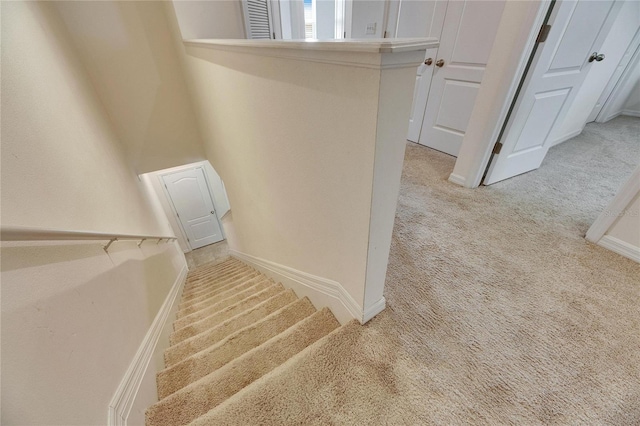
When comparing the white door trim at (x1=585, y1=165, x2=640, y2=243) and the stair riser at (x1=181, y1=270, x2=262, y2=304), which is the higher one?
the white door trim at (x1=585, y1=165, x2=640, y2=243)

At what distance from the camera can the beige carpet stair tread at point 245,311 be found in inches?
65.1

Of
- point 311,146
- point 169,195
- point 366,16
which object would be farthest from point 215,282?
point 366,16

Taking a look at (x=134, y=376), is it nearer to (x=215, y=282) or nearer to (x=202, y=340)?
(x=202, y=340)

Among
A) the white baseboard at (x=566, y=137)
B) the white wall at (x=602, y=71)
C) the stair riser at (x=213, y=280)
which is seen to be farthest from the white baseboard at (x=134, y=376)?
the white baseboard at (x=566, y=137)

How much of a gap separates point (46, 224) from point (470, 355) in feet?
6.00

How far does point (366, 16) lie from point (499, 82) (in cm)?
208

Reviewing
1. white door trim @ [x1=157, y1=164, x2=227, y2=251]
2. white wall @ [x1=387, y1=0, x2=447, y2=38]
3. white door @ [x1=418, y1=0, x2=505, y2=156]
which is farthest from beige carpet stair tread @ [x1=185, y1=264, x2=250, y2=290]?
white wall @ [x1=387, y1=0, x2=447, y2=38]

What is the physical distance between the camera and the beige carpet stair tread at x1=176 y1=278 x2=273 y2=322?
6.37 feet

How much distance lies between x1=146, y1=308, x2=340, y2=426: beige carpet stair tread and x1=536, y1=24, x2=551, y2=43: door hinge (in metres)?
2.21

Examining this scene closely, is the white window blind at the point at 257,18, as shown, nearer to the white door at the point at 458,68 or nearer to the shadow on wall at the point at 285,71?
the shadow on wall at the point at 285,71

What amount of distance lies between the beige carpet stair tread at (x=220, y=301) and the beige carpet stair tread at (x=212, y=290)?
7.3 inches

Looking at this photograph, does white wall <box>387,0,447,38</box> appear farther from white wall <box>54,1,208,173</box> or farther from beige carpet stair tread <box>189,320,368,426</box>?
beige carpet stair tread <box>189,320,368,426</box>

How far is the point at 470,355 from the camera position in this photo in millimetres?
1037

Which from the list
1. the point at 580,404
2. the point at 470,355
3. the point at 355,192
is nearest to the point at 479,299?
the point at 470,355
